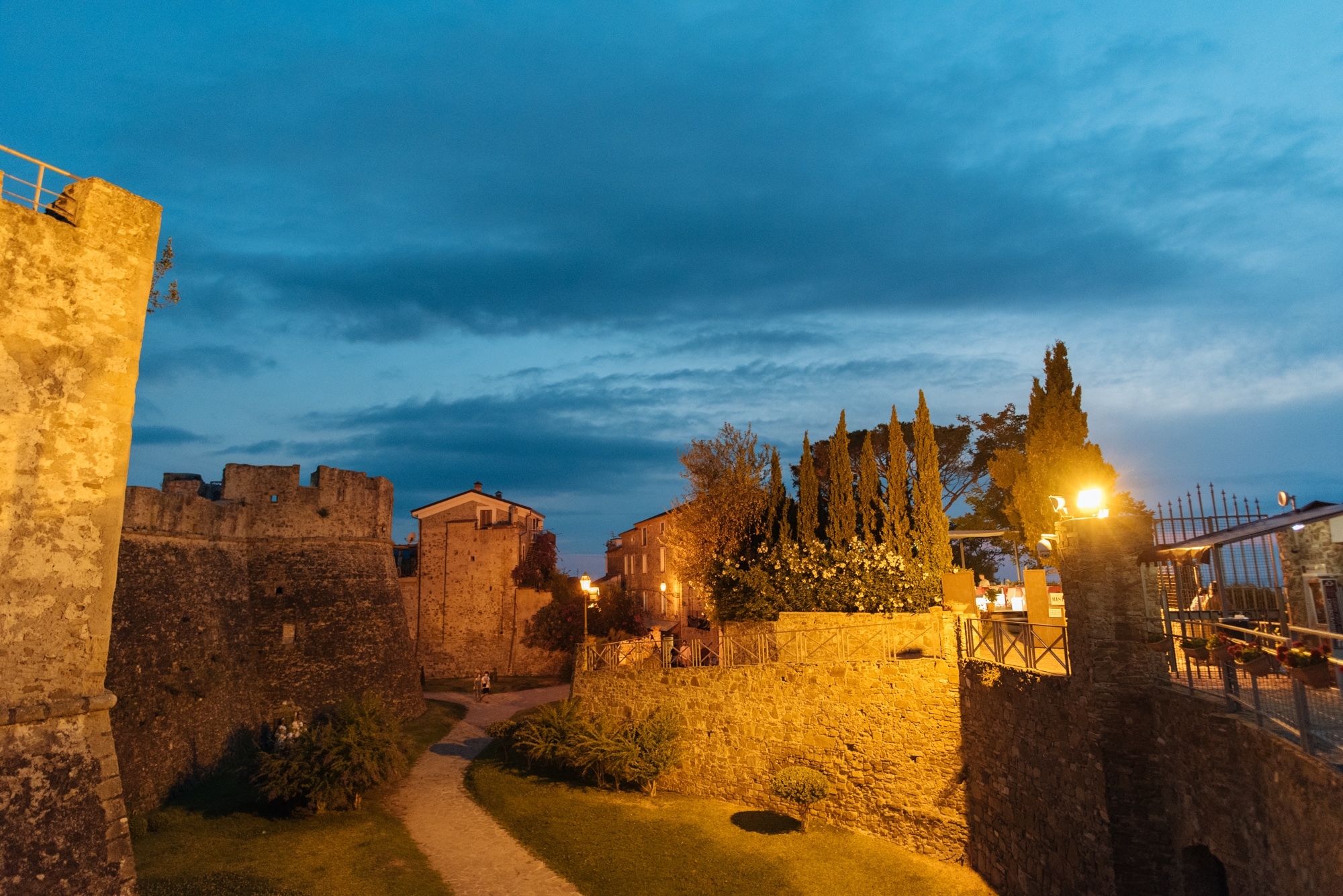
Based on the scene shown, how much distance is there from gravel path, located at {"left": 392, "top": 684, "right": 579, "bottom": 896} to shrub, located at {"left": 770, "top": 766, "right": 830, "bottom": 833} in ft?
16.0

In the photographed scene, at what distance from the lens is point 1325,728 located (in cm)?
696

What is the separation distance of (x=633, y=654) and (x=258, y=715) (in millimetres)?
11200

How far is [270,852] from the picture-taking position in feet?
47.0

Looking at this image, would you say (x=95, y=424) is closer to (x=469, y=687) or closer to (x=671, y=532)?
(x=671, y=532)

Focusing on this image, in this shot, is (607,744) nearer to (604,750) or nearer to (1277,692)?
(604,750)

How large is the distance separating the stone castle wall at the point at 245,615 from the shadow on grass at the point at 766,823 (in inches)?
507

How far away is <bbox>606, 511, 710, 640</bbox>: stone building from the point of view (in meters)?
34.9

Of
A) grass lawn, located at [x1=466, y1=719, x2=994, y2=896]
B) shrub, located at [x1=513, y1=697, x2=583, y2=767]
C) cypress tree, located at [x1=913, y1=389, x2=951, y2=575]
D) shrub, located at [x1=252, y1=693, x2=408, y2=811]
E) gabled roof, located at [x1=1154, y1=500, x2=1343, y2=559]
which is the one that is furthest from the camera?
cypress tree, located at [x1=913, y1=389, x2=951, y2=575]

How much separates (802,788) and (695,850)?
8.60ft

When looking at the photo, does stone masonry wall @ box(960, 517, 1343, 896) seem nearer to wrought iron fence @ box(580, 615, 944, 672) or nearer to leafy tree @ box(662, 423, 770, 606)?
wrought iron fence @ box(580, 615, 944, 672)

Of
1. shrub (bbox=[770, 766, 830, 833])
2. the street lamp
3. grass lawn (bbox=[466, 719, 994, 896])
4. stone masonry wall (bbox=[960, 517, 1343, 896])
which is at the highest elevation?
the street lamp

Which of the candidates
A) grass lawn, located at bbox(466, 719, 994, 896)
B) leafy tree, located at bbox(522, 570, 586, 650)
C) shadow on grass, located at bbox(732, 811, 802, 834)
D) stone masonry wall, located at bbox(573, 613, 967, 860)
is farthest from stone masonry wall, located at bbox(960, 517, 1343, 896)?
leafy tree, located at bbox(522, 570, 586, 650)

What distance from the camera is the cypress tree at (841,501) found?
73.0ft

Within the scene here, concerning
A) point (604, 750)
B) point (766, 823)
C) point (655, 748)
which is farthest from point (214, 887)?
point (766, 823)
